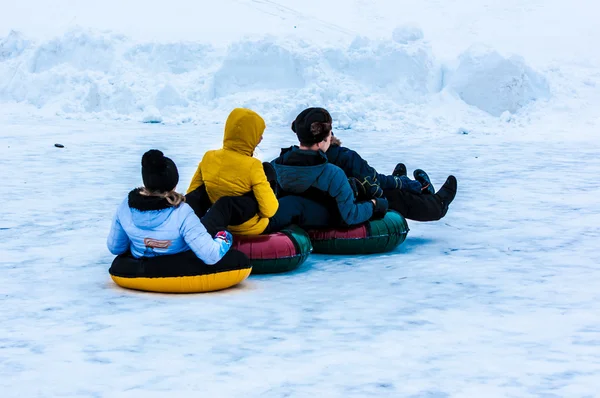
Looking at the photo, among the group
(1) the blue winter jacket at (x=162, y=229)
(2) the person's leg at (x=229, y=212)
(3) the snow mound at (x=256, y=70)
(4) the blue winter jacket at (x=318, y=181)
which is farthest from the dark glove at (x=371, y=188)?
(3) the snow mound at (x=256, y=70)

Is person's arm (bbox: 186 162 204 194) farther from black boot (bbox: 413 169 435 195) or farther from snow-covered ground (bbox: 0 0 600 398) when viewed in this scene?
black boot (bbox: 413 169 435 195)

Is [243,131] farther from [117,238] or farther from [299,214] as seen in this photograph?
[117,238]

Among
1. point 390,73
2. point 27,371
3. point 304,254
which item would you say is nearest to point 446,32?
point 390,73

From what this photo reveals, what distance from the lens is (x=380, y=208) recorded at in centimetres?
581

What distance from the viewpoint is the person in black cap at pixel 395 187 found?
5.82 m

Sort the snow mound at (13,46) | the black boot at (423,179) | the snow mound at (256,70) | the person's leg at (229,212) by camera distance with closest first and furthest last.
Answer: the person's leg at (229,212)
the black boot at (423,179)
the snow mound at (256,70)
the snow mound at (13,46)

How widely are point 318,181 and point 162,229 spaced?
1.31 meters

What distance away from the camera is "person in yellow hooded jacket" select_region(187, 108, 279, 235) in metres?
5.01

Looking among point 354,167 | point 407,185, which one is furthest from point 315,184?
point 407,185

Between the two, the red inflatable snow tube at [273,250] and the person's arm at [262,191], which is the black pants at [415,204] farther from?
the person's arm at [262,191]

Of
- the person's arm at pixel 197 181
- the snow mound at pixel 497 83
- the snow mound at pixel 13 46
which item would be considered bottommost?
the person's arm at pixel 197 181

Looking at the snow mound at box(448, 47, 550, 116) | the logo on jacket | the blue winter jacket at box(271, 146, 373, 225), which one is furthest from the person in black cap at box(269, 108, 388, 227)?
the snow mound at box(448, 47, 550, 116)

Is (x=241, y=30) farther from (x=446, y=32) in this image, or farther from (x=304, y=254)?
(x=304, y=254)

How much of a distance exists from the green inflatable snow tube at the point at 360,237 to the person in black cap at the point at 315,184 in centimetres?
7
